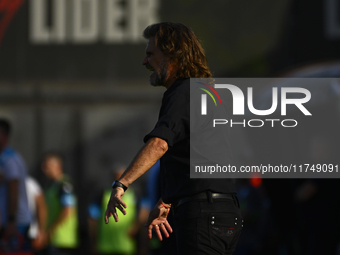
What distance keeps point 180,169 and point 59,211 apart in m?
5.67

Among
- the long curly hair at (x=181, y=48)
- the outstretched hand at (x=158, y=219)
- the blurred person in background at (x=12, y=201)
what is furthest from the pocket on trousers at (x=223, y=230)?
the blurred person in background at (x=12, y=201)

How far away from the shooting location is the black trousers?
3035 mm

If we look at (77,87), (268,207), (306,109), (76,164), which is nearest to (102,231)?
(268,207)

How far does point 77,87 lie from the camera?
13.0 m

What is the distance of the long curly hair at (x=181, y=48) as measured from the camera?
329cm

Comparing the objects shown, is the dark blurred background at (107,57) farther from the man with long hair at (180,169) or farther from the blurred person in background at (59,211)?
the man with long hair at (180,169)

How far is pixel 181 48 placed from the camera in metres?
3.28

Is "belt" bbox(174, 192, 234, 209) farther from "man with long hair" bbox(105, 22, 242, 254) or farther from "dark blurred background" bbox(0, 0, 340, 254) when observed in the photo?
"dark blurred background" bbox(0, 0, 340, 254)

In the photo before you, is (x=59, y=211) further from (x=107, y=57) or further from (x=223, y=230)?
(x=223, y=230)

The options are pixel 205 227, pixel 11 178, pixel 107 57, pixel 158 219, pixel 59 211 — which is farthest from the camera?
pixel 107 57

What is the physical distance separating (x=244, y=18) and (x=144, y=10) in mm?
2192

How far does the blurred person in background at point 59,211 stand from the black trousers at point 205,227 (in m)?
5.46

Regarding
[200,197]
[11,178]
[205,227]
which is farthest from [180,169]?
[11,178]

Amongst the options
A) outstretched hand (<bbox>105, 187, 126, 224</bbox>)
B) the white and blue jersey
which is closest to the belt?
outstretched hand (<bbox>105, 187, 126, 224</bbox>)
